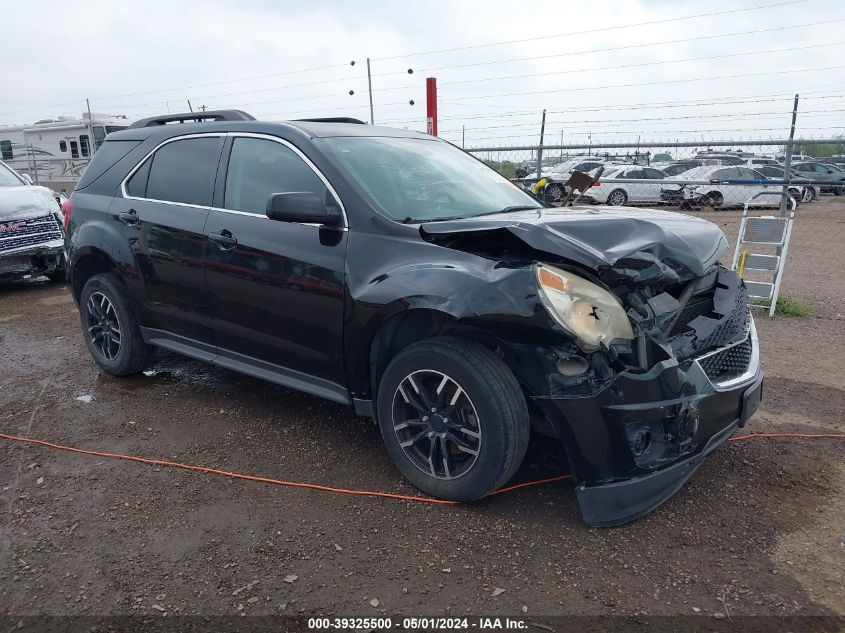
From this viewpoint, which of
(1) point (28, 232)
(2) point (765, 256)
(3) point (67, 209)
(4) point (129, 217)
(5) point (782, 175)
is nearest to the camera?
(4) point (129, 217)

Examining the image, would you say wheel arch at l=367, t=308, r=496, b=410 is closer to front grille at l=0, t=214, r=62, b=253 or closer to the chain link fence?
the chain link fence

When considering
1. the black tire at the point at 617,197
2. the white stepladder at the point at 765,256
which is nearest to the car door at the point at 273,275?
the white stepladder at the point at 765,256

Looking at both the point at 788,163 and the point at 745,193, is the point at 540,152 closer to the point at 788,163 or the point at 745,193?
the point at 788,163

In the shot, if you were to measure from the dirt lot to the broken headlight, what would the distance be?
90cm

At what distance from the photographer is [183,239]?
400cm

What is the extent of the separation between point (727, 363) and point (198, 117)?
3.70 metres

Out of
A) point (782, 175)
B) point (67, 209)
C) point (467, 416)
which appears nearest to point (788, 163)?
point (467, 416)

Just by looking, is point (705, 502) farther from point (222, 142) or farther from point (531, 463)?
point (222, 142)

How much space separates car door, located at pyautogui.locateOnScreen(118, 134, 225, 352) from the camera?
3.99 meters

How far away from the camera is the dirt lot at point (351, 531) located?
8.15ft

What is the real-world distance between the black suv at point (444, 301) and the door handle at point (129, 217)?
0.02m

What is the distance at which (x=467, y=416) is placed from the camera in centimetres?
292

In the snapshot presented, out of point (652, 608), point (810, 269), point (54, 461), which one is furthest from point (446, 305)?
point (810, 269)

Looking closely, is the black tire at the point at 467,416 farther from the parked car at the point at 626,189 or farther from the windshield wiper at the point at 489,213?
the parked car at the point at 626,189
